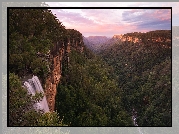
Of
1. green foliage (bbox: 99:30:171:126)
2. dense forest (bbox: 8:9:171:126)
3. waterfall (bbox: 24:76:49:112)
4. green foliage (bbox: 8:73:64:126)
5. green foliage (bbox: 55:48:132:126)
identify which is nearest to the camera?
green foliage (bbox: 8:73:64:126)

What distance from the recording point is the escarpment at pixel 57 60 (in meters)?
6.27

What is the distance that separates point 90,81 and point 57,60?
929mm

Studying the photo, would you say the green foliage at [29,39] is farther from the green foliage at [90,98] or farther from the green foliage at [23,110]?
the green foliage at [90,98]

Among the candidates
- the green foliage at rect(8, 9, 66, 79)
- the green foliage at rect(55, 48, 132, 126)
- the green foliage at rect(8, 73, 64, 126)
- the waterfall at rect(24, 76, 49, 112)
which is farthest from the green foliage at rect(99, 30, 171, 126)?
the green foliage at rect(8, 73, 64, 126)

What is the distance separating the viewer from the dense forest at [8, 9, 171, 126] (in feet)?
16.3

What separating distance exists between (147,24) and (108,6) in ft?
2.62

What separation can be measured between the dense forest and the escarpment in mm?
107

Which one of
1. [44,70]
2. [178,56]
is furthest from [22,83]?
[178,56]

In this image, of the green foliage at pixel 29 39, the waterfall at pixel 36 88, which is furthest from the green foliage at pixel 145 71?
the waterfall at pixel 36 88

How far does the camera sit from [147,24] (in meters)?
5.46

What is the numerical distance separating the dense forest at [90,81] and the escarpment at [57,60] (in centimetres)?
11

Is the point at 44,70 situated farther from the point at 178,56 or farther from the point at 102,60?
the point at 178,56

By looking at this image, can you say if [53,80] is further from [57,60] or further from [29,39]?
[29,39]

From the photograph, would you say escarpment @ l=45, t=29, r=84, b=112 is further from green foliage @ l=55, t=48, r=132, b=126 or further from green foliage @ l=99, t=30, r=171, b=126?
green foliage @ l=99, t=30, r=171, b=126
